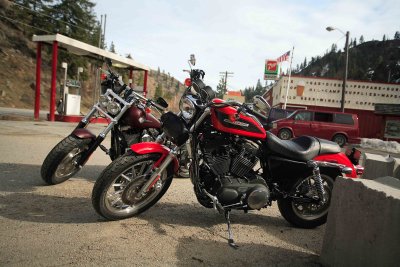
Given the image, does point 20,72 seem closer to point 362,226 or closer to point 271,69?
point 271,69

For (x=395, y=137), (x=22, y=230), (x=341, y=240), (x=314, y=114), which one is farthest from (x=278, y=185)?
(x=395, y=137)

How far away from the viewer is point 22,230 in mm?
3066

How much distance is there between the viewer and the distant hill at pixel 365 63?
10462cm

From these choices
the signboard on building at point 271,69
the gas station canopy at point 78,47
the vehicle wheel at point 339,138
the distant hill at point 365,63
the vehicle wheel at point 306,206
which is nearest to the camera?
the vehicle wheel at point 306,206

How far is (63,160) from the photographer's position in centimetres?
438

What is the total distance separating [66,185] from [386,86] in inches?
1554

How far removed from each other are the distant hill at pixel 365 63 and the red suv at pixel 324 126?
307 ft

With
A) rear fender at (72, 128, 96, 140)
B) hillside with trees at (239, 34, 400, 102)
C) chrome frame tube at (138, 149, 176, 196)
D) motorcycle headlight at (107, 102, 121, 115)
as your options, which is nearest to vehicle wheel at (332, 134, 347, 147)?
motorcycle headlight at (107, 102, 121, 115)

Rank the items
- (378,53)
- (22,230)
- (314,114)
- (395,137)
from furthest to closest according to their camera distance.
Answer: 1. (378,53)
2. (395,137)
3. (314,114)
4. (22,230)

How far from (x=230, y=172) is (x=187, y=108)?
797 millimetres

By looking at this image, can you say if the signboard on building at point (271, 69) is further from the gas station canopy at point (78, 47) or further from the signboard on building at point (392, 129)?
the gas station canopy at point (78, 47)

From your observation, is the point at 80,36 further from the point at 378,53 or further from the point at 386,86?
the point at 378,53

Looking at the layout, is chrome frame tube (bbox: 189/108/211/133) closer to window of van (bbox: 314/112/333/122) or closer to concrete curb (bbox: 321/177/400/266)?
concrete curb (bbox: 321/177/400/266)

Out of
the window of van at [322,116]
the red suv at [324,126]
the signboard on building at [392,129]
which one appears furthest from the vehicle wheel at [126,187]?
the signboard on building at [392,129]
